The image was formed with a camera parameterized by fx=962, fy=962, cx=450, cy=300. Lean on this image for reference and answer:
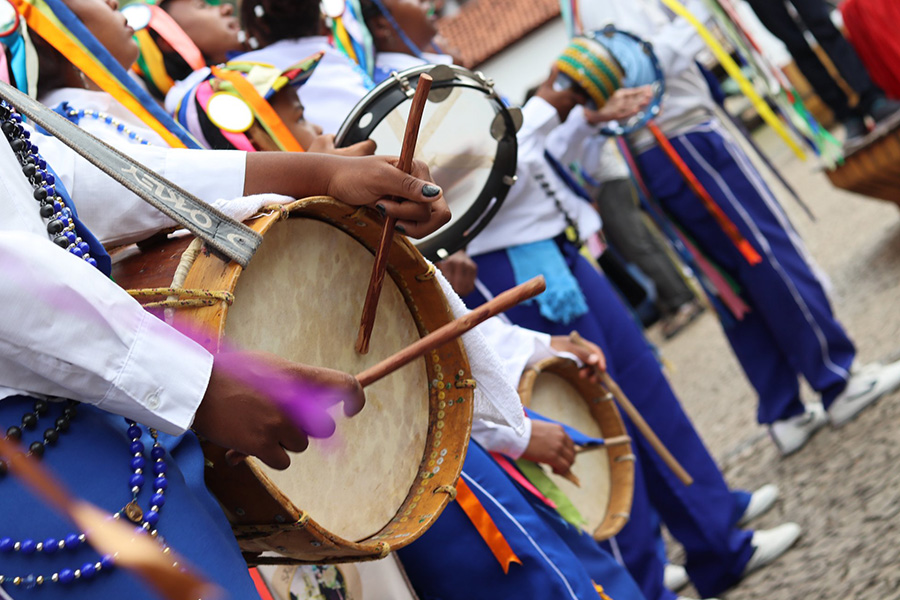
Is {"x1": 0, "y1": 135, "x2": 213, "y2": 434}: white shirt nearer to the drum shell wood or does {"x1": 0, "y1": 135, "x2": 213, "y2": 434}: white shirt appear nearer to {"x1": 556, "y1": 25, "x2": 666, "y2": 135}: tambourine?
{"x1": 556, "y1": 25, "x2": 666, "y2": 135}: tambourine

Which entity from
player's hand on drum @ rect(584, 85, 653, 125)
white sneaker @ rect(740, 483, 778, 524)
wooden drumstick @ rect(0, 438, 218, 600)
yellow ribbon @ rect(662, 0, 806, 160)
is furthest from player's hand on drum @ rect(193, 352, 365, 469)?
yellow ribbon @ rect(662, 0, 806, 160)

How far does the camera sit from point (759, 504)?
12.0 ft

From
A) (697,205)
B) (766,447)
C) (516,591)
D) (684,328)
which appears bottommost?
(684,328)

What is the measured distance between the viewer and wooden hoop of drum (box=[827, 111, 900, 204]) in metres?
4.87

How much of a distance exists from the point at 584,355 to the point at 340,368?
1.21m

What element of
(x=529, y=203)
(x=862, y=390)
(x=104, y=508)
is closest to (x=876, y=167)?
(x=862, y=390)

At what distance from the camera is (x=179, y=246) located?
1.36 metres

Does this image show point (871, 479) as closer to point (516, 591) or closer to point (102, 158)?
point (516, 591)

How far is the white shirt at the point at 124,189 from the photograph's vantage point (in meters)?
1.42

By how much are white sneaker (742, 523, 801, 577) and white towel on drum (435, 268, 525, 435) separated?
5.83 ft

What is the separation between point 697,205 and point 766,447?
3.91ft

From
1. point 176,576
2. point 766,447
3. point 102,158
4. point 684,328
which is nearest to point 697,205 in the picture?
point 766,447

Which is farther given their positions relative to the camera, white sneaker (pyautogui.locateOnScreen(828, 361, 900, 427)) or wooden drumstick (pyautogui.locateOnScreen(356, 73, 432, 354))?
white sneaker (pyautogui.locateOnScreen(828, 361, 900, 427))

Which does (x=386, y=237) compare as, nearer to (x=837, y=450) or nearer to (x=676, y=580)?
(x=676, y=580)
